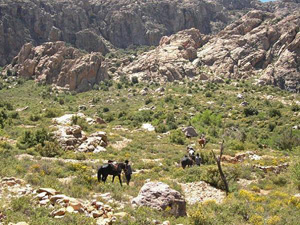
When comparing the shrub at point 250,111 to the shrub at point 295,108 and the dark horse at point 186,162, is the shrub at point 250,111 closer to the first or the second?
the shrub at point 295,108

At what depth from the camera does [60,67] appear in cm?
6550

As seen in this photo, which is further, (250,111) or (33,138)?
(250,111)

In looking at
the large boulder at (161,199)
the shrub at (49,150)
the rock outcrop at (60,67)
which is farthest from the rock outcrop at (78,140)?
the rock outcrop at (60,67)

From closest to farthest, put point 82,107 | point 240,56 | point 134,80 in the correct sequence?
point 82,107 < point 134,80 < point 240,56

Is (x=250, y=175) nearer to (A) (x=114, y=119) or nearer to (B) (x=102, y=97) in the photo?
(A) (x=114, y=119)

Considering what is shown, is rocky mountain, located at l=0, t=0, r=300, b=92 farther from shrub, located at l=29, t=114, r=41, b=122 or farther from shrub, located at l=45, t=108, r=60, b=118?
shrub, located at l=29, t=114, r=41, b=122

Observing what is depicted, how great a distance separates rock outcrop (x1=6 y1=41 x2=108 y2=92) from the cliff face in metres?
16.2

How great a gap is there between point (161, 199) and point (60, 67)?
6181 centimetres

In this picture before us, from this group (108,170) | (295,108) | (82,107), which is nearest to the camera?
(108,170)

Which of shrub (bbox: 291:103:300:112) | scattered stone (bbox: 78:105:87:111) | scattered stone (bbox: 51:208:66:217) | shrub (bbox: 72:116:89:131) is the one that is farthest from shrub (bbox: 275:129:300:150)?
scattered stone (bbox: 78:105:87:111)

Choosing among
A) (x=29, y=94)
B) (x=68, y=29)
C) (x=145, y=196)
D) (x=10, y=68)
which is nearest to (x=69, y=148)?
(x=145, y=196)

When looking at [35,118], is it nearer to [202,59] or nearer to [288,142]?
[288,142]

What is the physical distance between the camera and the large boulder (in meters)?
9.01

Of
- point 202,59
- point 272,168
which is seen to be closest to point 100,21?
point 202,59
